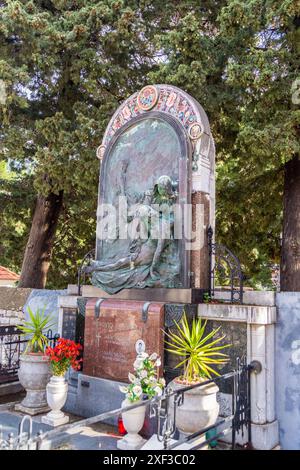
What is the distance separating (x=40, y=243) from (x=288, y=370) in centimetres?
1011

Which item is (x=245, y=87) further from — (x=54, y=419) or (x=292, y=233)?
(x=54, y=419)

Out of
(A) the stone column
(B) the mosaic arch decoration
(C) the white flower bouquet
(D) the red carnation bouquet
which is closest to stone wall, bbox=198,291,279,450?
(A) the stone column

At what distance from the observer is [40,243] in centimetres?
1431

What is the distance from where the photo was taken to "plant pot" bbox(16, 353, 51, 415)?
23.6ft

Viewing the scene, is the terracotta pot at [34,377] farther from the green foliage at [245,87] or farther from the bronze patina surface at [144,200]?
the green foliage at [245,87]

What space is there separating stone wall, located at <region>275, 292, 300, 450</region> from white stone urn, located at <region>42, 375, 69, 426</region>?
3293 mm

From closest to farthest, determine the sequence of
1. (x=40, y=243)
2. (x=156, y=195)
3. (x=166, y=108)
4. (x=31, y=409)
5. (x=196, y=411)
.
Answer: (x=196, y=411)
(x=31, y=409)
(x=156, y=195)
(x=166, y=108)
(x=40, y=243)

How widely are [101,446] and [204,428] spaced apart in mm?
1545

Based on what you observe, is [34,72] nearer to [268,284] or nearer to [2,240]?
[2,240]

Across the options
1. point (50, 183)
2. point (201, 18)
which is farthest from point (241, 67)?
point (50, 183)

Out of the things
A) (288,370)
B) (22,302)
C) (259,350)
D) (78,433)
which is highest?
(22,302)

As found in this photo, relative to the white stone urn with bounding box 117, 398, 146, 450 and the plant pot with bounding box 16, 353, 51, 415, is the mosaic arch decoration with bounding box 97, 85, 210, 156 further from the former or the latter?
the white stone urn with bounding box 117, 398, 146, 450

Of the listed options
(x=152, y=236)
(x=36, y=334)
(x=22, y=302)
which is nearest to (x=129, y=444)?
(x=36, y=334)

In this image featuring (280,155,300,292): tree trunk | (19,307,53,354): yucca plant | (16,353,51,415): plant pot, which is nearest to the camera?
(16,353,51,415): plant pot
